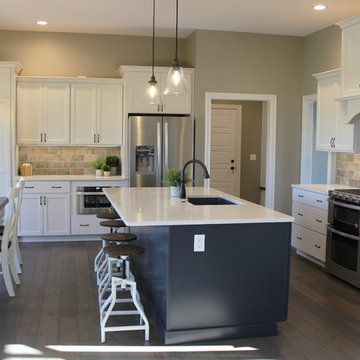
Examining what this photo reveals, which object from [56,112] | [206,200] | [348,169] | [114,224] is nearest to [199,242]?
[206,200]

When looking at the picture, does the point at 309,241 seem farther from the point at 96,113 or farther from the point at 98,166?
the point at 96,113

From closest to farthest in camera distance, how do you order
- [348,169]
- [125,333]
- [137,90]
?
[125,333] < [348,169] < [137,90]

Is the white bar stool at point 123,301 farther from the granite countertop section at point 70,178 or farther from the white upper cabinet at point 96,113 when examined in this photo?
the white upper cabinet at point 96,113

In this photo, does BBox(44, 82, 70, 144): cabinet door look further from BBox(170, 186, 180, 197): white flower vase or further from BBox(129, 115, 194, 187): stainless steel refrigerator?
BBox(170, 186, 180, 197): white flower vase

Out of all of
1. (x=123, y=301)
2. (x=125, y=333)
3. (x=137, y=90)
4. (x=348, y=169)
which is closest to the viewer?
(x=125, y=333)

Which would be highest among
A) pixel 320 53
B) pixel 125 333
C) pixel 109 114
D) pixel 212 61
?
pixel 320 53

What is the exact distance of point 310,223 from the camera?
5508 mm

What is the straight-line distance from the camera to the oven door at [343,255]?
462 cm

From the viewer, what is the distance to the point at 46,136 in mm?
6773

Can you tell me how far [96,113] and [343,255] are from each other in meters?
3.80

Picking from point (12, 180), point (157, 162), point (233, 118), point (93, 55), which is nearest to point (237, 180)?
point (233, 118)

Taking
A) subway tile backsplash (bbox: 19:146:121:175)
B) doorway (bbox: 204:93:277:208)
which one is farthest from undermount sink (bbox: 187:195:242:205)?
subway tile backsplash (bbox: 19:146:121:175)

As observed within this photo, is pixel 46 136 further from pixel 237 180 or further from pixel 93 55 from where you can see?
pixel 237 180

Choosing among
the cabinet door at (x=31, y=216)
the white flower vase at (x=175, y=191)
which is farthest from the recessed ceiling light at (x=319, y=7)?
the cabinet door at (x=31, y=216)
